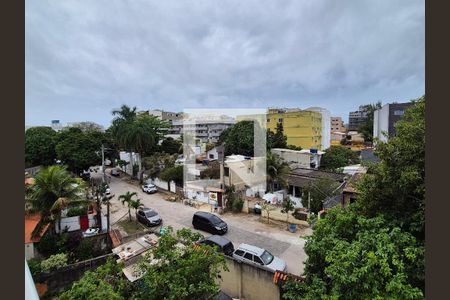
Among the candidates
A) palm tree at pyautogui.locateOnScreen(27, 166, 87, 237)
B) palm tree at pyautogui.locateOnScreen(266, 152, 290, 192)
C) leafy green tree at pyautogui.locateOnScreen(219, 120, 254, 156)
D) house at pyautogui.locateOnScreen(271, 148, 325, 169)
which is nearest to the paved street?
palm tree at pyautogui.locateOnScreen(266, 152, 290, 192)

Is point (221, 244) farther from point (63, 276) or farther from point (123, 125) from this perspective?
point (123, 125)

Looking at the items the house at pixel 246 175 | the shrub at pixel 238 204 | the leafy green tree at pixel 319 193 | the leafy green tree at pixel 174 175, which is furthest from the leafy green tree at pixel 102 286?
the leafy green tree at pixel 174 175

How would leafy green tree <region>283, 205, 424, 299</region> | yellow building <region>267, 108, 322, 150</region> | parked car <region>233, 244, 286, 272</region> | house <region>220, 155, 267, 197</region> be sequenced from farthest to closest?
1. yellow building <region>267, 108, 322, 150</region>
2. house <region>220, 155, 267, 197</region>
3. parked car <region>233, 244, 286, 272</region>
4. leafy green tree <region>283, 205, 424, 299</region>

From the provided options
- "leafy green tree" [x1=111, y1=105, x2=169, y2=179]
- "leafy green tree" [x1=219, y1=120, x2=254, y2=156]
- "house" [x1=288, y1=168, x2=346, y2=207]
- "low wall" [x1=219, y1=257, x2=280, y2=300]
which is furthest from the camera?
"leafy green tree" [x1=219, y1=120, x2=254, y2=156]

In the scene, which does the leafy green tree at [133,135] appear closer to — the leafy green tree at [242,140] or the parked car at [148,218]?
the leafy green tree at [242,140]

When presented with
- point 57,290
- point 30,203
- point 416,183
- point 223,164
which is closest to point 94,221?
point 30,203

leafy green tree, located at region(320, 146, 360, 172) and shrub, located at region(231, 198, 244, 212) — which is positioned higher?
leafy green tree, located at region(320, 146, 360, 172)

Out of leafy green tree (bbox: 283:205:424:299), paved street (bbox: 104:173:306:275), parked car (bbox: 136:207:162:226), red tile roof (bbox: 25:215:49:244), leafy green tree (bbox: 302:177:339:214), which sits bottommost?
paved street (bbox: 104:173:306:275)

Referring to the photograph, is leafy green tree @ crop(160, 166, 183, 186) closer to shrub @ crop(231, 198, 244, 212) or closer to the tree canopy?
shrub @ crop(231, 198, 244, 212)
